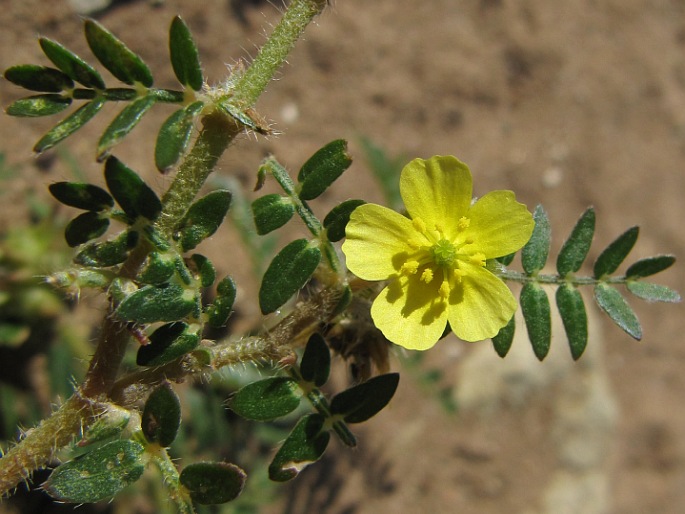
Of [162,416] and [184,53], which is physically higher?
[184,53]

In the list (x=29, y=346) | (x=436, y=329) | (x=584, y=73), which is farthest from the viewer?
(x=584, y=73)

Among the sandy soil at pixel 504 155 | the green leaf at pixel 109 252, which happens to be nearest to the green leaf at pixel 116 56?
the green leaf at pixel 109 252

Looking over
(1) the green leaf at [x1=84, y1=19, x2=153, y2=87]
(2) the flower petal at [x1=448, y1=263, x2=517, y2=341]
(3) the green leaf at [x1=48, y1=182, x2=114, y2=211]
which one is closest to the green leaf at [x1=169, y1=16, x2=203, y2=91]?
(1) the green leaf at [x1=84, y1=19, x2=153, y2=87]

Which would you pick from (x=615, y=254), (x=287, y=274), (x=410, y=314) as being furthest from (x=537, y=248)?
(x=287, y=274)

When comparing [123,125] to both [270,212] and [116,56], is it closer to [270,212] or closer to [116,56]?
[116,56]

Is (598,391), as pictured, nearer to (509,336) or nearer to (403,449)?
(403,449)

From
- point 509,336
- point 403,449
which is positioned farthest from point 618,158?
point 509,336
